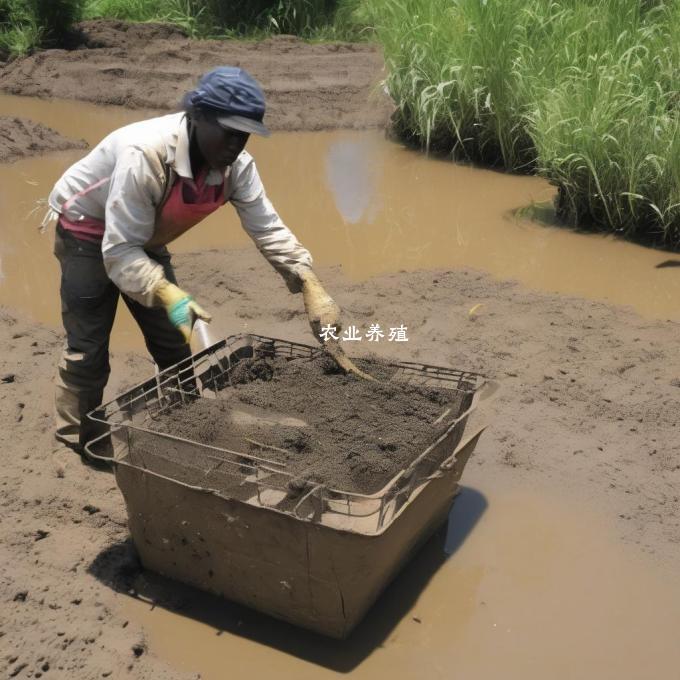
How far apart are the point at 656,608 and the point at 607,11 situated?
5188mm

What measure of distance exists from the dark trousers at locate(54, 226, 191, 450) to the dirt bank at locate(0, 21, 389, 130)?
523 centimetres

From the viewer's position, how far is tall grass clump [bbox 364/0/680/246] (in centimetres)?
Result: 558

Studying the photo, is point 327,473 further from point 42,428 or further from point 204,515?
point 42,428

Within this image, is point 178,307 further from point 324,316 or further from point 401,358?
point 401,358

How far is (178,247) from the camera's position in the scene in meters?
5.61

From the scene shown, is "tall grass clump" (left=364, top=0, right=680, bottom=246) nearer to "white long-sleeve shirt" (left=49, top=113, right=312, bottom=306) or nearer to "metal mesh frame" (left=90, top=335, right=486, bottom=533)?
"metal mesh frame" (left=90, top=335, right=486, bottom=533)

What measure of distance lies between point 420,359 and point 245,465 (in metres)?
1.89

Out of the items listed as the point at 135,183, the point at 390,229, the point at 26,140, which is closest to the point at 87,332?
the point at 135,183

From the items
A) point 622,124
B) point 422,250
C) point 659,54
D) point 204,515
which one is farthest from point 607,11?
point 204,515

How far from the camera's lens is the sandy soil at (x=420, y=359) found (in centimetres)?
277

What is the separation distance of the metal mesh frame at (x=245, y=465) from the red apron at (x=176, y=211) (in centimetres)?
43

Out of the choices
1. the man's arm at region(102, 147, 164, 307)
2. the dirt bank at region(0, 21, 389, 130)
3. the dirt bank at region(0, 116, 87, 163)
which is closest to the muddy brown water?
the dirt bank at region(0, 116, 87, 163)

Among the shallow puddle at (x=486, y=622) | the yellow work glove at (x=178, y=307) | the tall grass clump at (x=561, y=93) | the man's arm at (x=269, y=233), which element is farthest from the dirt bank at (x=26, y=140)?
the shallow puddle at (x=486, y=622)

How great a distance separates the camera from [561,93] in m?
5.99
